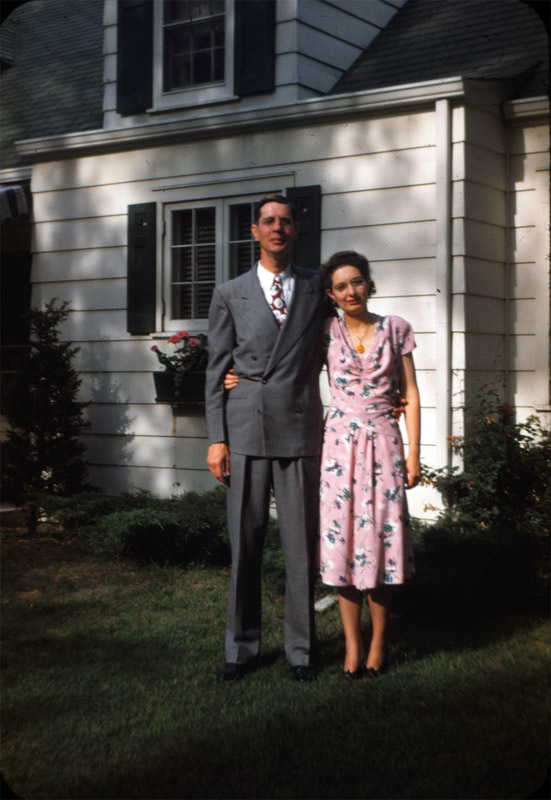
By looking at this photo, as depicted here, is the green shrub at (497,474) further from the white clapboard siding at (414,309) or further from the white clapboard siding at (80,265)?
the white clapboard siding at (80,265)

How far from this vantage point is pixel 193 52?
7.59 m

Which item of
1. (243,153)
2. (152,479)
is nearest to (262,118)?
(243,153)

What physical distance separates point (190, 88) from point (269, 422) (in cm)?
481

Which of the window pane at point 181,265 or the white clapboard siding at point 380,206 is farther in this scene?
the window pane at point 181,265

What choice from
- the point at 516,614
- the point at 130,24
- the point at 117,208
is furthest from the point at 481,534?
the point at 130,24

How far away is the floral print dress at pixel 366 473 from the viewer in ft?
11.8

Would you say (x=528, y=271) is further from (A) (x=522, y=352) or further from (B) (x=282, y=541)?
(B) (x=282, y=541)

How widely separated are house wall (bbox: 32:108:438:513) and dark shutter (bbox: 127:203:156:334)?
127 mm

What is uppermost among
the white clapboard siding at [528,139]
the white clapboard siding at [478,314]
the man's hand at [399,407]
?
the white clapboard siding at [528,139]

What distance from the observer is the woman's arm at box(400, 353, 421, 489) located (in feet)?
11.9

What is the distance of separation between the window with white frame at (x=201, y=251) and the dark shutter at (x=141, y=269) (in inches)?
5.1

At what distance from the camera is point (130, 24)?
7797 millimetres

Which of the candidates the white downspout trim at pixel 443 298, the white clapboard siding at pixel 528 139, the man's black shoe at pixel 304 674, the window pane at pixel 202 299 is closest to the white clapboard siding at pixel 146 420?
the window pane at pixel 202 299

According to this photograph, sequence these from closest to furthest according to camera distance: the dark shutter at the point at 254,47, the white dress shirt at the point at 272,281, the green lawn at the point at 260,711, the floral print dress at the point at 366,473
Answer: the green lawn at the point at 260,711 → the floral print dress at the point at 366,473 → the white dress shirt at the point at 272,281 → the dark shutter at the point at 254,47
